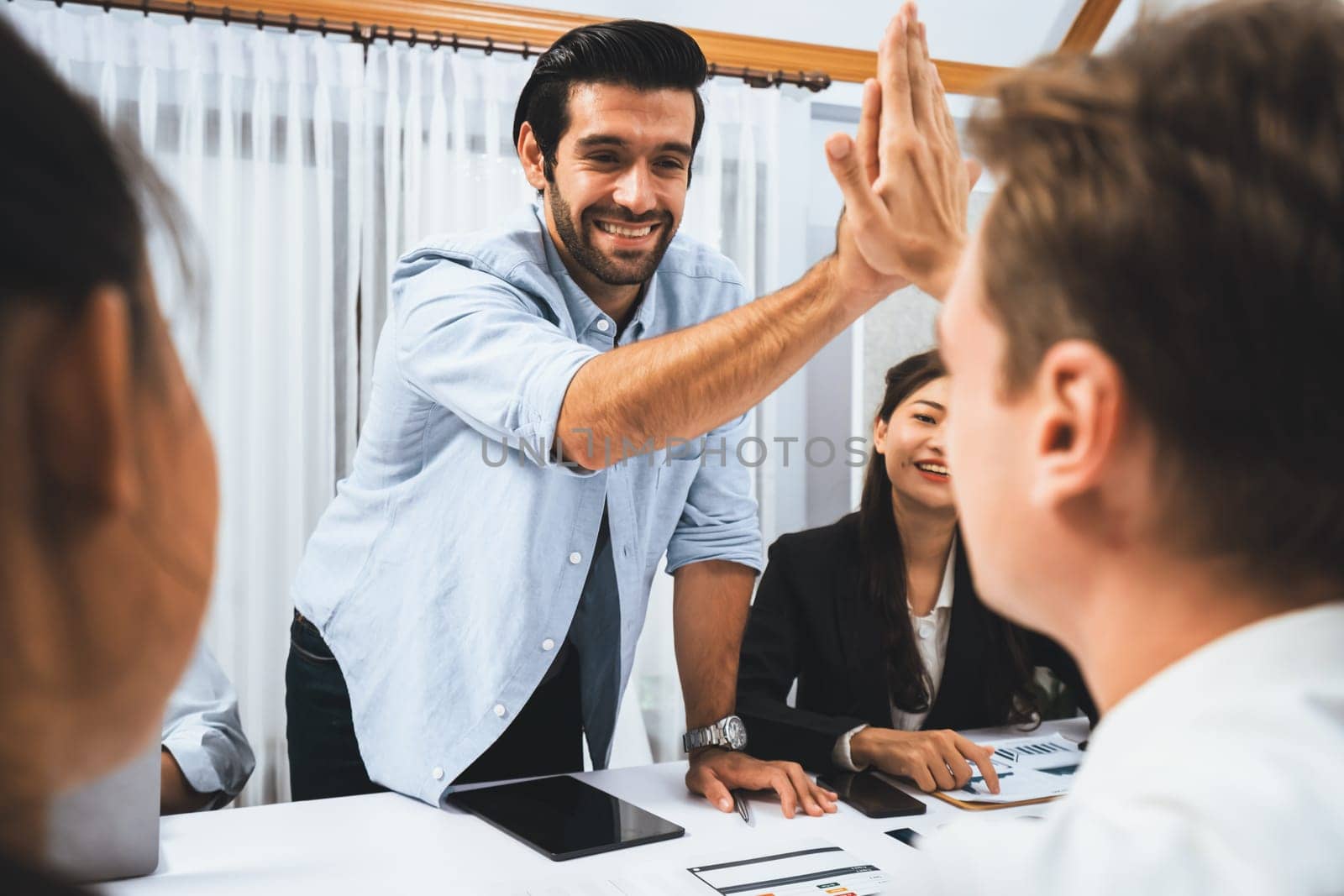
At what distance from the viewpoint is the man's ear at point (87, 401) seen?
35 cm

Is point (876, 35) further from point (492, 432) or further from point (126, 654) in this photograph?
point (126, 654)

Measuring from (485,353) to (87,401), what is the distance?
3.45ft

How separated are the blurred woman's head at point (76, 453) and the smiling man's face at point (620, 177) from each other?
4.20ft

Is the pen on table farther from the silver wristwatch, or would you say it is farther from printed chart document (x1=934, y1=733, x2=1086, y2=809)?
printed chart document (x1=934, y1=733, x2=1086, y2=809)

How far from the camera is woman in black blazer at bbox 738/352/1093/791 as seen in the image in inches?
74.0

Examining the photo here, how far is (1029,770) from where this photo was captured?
1.55 metres

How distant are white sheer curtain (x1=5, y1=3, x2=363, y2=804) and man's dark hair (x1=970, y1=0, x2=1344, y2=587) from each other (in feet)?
7.88

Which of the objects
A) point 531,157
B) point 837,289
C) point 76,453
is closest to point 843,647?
point 837,289

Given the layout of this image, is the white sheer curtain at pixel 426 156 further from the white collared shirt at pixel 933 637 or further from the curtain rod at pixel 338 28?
the white collared shirt at pixel 933 637

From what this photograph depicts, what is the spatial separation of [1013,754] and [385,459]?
3.44 ft

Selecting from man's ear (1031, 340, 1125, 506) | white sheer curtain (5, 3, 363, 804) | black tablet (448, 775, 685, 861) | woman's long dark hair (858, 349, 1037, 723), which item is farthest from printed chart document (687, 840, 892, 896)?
white sheer curtain (5, 3, 363, 804)

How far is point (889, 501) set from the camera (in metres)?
2.02

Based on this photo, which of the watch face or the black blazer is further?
the black blazer

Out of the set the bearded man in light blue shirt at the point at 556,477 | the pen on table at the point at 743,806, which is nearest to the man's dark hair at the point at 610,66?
the bearded man in light blue shirt at the point at 556,477
